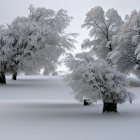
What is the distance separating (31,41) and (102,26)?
9683mm

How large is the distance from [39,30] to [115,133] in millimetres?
13588

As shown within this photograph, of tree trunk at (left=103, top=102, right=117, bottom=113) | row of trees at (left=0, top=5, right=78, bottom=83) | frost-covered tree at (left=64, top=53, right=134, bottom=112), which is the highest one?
row of trees at (left=0, top=5, right=78, bottom=83)

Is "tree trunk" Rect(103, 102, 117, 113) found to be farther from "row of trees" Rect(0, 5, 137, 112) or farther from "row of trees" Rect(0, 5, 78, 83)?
"row of trees" Rect(0, 5, 78, 83)

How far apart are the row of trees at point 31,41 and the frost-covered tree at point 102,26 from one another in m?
4.49

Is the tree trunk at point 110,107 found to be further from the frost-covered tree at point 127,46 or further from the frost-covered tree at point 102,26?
the frost-covered tree at point 102,26

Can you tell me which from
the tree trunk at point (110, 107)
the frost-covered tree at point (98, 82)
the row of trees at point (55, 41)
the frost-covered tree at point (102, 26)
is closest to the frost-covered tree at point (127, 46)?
the row of trees at point (55, 41)

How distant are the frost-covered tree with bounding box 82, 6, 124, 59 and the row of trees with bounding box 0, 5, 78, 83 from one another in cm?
449

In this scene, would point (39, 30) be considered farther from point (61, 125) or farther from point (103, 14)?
point (61, 125)

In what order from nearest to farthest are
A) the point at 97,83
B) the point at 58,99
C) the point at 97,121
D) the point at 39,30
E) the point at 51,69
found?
the point at 97,121 → the point at 97,83 → the point at 58,99 → the point at 39,30 → the point at 51,69

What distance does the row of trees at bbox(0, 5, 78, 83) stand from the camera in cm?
1759

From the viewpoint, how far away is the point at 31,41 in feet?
57.2

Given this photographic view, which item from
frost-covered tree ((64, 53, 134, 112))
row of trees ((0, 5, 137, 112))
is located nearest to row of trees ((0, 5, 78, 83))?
row of trees ((0, 5, 137, 112))

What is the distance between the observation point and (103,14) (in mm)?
24531

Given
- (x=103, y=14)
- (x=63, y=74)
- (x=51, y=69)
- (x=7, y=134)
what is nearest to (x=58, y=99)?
(x=63, y=74)
